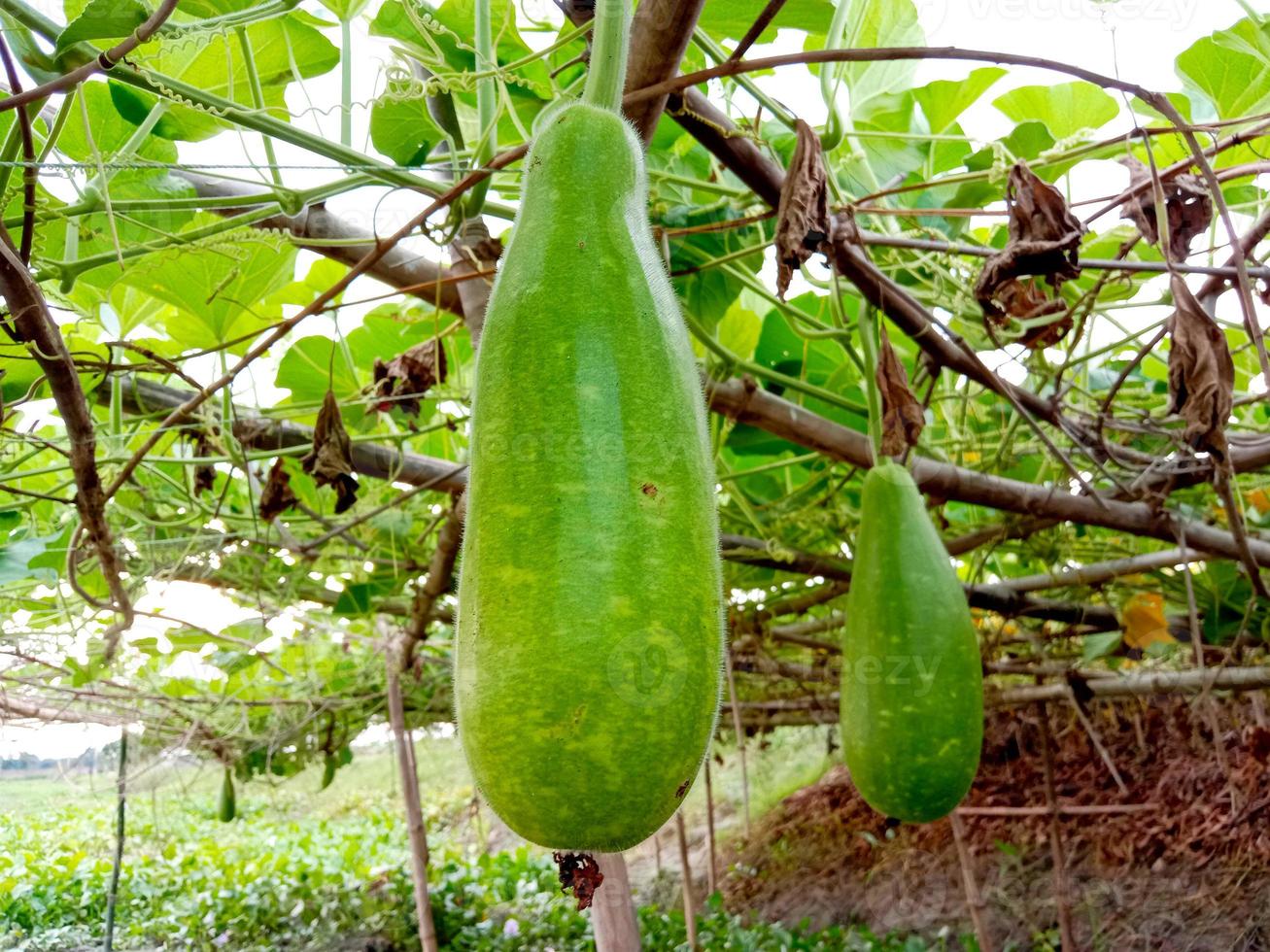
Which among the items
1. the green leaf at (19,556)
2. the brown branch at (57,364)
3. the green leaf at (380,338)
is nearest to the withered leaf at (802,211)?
the brown branch at (57,364)

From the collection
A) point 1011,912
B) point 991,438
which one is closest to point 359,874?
point 1011,912

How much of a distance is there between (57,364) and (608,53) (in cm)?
70

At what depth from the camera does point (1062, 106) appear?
1.78 metres

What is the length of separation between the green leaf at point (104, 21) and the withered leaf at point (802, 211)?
567mm

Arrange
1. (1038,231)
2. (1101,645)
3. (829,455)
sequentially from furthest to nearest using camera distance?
(1101,645), (829,455), (1038,231)

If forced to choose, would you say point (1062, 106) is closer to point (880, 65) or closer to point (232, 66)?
Answer: point (880, 65)

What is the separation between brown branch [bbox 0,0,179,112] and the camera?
→ 78 centimetres

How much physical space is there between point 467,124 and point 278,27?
327mm

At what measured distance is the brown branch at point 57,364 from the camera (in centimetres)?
99

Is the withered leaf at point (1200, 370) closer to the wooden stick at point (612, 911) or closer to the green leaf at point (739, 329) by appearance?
the wooden stick at point (612, 911)

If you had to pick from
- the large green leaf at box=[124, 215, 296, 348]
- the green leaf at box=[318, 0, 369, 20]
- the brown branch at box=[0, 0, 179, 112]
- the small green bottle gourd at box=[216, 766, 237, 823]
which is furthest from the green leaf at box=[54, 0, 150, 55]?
the small green bottle gourd at box=[216, 766, 237, 823]

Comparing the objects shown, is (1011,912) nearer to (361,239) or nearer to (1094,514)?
(1094,514)

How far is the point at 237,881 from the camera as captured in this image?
17.7 feet

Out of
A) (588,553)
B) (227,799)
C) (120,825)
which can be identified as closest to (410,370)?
(588,553)
